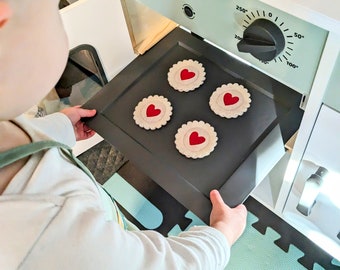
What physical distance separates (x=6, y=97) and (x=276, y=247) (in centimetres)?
79

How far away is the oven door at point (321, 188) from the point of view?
57 centimetres

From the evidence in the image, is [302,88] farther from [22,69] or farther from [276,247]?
[276,247]

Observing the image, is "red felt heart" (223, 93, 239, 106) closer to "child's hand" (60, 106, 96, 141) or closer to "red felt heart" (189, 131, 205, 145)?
"red felt heart" (189, 131, 205, 145)

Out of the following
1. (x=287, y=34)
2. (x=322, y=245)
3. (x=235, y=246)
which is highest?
(x=287, y=34)

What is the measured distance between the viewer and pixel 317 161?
0.65 m

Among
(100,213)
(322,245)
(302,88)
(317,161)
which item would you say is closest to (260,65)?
(302,88)

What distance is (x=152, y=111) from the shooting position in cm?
67

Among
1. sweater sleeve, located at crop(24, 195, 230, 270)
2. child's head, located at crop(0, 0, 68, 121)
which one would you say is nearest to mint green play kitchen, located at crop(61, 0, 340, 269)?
sweater sleeve, located at crop(24, 195, 230, 270)

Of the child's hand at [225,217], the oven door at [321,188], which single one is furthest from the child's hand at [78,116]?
the oven door at [321,188]

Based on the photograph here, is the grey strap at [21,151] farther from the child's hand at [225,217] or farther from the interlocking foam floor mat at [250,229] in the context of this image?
the interlocking foam floor mat at [250,229]

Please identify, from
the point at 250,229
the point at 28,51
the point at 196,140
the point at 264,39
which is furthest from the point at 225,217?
the point at 250,229

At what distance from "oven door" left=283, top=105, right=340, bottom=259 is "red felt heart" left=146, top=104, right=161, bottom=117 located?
0.77 ft

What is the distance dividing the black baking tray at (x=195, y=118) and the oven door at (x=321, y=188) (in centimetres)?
6

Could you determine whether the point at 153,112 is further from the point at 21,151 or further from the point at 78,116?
the point at 21,151
